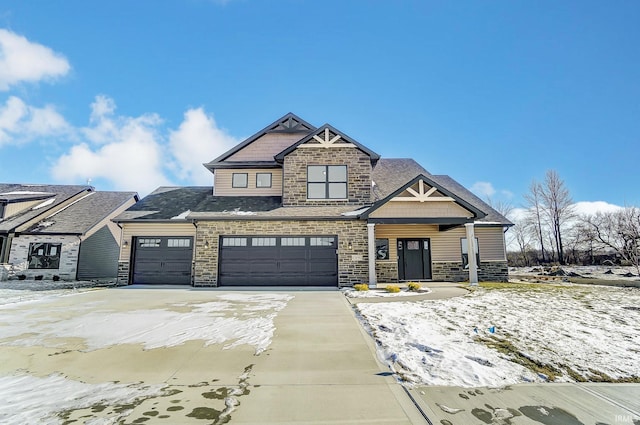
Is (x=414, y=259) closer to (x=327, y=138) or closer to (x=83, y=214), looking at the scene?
(x=327, y=138)

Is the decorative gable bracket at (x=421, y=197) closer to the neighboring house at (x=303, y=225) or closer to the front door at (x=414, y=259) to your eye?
the neighboring house at (x=303, y=225)

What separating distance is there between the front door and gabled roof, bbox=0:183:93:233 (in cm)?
Answer: 2162

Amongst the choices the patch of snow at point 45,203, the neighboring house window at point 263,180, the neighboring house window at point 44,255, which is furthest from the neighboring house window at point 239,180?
the patch of snow at point 45,203

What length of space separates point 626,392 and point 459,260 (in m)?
12.1

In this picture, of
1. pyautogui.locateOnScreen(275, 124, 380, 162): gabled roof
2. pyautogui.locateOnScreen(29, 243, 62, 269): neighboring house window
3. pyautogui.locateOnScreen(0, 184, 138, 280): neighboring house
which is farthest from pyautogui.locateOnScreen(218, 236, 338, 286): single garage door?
pyautogui.locateOnScreen(29, 243, 62, 269): neighboring house window

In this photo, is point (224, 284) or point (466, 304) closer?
point (466, 304)

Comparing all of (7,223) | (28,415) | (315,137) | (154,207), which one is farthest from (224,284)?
(7,223)

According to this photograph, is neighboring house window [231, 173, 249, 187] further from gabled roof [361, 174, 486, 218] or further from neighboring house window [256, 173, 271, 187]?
gabled roof [361, 174, 486, 218]

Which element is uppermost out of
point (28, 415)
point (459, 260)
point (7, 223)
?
point (7, 223)

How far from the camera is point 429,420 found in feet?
9.20

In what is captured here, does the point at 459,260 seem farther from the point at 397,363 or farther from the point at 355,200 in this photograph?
the point at 397,363

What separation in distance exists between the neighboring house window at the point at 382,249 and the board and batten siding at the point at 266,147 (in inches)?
277

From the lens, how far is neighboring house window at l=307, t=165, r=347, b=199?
1435 cm

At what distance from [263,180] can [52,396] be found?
1278 centimetres
